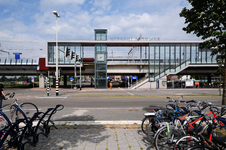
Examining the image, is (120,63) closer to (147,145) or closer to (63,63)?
(63,63)

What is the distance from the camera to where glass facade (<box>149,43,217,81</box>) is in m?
33.4

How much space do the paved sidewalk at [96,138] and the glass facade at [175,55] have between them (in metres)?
29.5

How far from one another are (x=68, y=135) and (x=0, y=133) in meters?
1.83

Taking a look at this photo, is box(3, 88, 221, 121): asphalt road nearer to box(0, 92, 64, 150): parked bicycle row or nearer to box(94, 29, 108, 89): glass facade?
box(0, 92, 64, 150): parked bicycle row

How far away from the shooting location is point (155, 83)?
107 ft

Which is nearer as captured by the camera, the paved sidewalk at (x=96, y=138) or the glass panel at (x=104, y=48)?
the paved sidewalk at (x=96, y=138)

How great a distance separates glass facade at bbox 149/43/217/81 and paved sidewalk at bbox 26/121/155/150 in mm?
29487

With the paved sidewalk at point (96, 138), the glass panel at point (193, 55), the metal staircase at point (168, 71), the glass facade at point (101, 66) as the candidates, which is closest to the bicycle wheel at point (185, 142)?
the paved sidewalk at point (96, 138)

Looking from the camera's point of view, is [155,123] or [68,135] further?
[68,135]

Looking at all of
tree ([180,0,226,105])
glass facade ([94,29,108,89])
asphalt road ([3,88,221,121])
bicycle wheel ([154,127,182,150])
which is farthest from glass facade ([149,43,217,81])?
bicycle wheel ([154,127,182,150])

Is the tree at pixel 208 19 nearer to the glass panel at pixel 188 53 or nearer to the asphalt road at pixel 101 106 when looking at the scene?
the asphalt road at pixel 101 106

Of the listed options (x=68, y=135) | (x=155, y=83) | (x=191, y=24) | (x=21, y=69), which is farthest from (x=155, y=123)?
(x=21, y=69)

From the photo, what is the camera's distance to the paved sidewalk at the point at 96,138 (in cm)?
382

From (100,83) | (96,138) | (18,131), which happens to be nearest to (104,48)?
(100,83)
